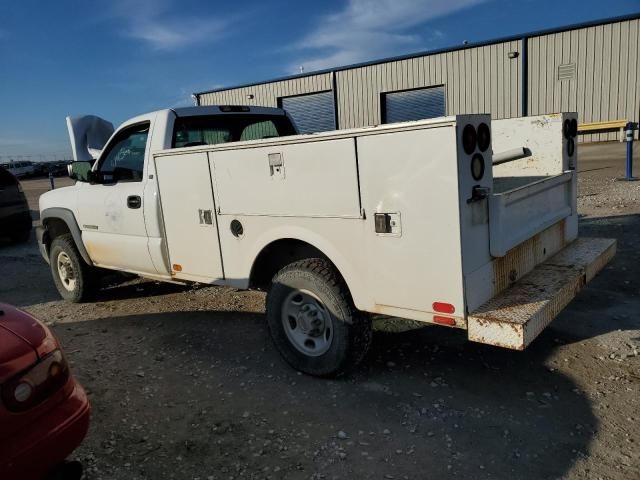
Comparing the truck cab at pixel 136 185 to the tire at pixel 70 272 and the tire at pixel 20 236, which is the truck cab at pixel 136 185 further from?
the tire at pixel 20 236

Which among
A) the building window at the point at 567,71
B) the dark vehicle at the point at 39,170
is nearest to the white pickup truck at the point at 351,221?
the building window at the point at 567,71

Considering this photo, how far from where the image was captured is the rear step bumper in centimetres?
280

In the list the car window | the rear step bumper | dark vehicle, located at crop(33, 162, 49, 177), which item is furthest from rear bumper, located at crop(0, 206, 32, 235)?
dark vehicle, located at crop(33, 162, 49, 177)

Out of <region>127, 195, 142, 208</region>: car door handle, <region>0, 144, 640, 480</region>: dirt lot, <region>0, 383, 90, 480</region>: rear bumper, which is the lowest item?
<region>0, 144, 640, 480</region>: dirt lot

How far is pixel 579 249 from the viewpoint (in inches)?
164

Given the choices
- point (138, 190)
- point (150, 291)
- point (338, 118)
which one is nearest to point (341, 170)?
point (138, 190)

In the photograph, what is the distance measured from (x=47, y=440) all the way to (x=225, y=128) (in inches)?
146

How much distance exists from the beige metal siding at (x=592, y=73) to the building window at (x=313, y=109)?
27.8 ft

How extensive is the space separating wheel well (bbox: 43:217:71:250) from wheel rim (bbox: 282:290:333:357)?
3.59 metres

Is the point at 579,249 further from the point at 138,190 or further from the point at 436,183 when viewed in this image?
the point at 138,190

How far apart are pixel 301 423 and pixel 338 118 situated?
21.2 meters

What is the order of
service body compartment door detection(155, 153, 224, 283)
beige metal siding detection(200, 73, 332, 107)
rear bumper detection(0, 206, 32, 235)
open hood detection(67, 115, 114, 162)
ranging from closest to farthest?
1. service body compartment door detection(155, 153, 224, 283)
2. open hood detection(67, 115, 114, 162)
3. rear bumper detection(0, 206, 32, 235)
4. beige metal siding detection(200, 73, 332, 107)

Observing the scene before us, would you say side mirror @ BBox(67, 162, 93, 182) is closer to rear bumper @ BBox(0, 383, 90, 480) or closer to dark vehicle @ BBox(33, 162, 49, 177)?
rear bumper @ BBox(0, 383, 90, 480)

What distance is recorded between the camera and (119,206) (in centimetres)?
501
